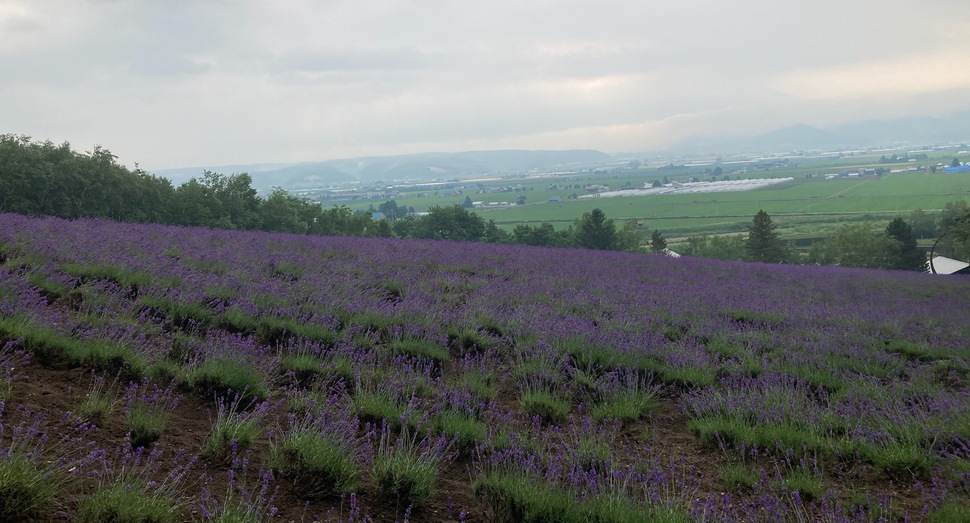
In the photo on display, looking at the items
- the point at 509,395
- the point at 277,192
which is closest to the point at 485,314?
the point at 509,395

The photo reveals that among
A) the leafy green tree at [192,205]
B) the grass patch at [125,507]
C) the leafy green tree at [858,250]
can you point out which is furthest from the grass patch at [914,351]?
the leafy green tree at [858,250]

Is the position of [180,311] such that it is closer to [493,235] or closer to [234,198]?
[234,198]

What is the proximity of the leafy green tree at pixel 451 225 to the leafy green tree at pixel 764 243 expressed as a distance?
25831 mm

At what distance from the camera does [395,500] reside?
3.03 metres

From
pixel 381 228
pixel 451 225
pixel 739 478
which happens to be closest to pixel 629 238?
pixel 451 225

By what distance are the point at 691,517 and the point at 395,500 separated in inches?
64.3

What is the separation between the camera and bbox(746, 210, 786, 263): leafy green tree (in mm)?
50062

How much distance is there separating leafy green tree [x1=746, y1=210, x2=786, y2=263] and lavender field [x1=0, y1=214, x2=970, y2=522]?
46277 mm

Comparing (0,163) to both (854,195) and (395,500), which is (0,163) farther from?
(854,195)

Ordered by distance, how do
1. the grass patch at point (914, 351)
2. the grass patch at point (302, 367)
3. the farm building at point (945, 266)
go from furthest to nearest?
the farm building at point (945, 266) < the grass patch at point (914, 351) < the grass patch at point (302, 367)

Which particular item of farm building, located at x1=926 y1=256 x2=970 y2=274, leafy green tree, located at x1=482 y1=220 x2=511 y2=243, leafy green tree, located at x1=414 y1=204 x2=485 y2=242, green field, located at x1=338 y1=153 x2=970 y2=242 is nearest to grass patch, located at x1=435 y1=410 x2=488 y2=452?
leafy green tree, located at x1=482 y1=220 x2=511 y2=243

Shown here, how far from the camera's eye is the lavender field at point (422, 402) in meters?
2.88

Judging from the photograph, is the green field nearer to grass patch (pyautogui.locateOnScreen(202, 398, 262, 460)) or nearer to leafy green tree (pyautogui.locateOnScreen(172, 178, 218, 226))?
leafy green tree (pyautogui.locateOnScreen(172, 178, 218, 226))

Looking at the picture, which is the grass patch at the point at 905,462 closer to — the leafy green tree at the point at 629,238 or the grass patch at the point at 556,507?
the grass patch at the point at 556,507
